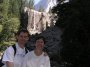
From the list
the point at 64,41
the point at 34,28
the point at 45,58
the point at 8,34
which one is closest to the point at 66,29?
the point at 64,41

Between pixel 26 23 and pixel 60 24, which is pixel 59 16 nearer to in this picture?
pixel 60 24

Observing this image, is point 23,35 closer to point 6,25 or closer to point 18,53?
point 18,53

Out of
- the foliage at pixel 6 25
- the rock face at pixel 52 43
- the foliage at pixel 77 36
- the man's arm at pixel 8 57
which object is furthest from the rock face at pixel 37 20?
the man's arm at pixel 8 57

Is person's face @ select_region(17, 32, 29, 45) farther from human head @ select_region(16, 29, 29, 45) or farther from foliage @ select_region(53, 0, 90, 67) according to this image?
foliage @ select_region(53, 0, 90, 67)

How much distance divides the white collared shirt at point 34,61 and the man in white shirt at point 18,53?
0.33ft

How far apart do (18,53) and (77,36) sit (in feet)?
24.1

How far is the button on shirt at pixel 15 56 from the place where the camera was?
4271 millimetres

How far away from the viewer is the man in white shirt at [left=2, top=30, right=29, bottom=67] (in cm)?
425

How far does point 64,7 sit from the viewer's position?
13586 millimetres

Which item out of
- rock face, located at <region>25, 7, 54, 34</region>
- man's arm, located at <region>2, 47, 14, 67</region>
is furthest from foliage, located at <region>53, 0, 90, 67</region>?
rock face, located at <region>25, 7, 54, 34</region>

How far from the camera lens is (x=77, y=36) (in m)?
11.6

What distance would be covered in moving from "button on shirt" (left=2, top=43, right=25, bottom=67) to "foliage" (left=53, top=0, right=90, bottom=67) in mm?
6830

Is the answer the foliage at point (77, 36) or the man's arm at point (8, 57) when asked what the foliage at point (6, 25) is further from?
the man's arm at point (8, 57)

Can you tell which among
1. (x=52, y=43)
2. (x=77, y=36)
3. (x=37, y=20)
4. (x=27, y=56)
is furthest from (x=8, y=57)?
(x=37, y=20)
